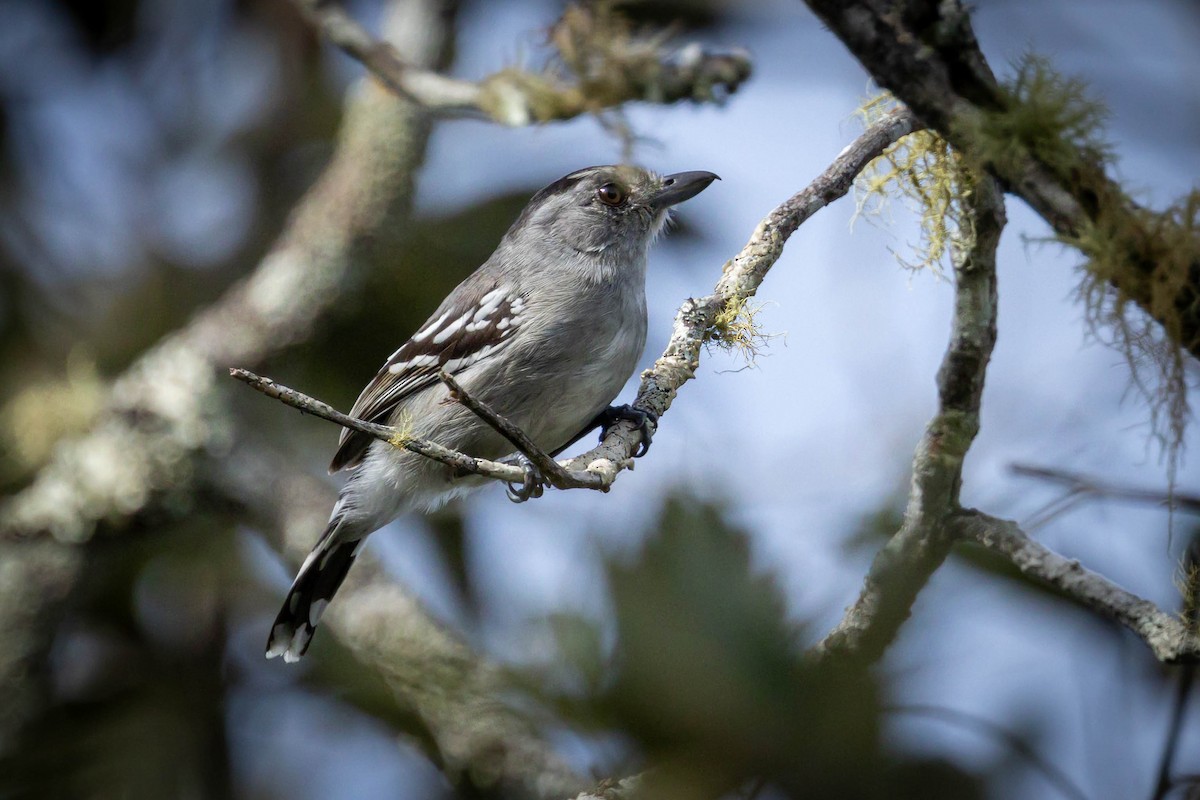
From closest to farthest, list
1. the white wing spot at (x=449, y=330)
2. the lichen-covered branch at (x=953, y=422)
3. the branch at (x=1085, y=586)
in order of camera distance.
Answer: the branch at (x=1085, y=586) → the lichen-covered branch at (x=953, y=422) → the white wing spot at (x=449, y=330)

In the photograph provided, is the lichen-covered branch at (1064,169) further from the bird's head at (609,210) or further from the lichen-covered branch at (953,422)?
the bird's head at (609,210)

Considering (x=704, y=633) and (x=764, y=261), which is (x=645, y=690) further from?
(x=764, y=261)

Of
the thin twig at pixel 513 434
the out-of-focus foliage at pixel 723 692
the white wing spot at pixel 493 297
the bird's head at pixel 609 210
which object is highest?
the bird's head at pixel 609 210

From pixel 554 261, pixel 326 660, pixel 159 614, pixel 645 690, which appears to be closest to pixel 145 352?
pixel 159 614

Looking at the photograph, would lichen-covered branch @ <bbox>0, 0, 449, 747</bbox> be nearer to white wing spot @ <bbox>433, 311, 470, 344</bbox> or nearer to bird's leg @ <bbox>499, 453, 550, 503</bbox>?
white wing spot @ <bbox>433, 311, 470, 344</bbox>

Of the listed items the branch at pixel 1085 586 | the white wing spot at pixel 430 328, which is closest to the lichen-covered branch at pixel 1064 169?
the branch at pixel 1085 586

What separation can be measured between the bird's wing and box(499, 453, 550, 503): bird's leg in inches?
22.5

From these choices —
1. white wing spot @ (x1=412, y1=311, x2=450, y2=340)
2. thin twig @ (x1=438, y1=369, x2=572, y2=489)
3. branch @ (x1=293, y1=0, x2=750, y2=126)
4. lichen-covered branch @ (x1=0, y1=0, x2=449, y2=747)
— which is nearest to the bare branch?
branch @ (x1=293, y1=0, x2=750, y2=126)

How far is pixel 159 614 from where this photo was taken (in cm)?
626

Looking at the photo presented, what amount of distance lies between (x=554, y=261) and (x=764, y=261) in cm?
159

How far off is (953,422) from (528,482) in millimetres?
1209

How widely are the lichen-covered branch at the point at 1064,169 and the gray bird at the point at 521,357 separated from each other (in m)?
1.91

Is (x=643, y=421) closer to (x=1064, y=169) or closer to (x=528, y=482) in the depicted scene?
(x=528, y=482)

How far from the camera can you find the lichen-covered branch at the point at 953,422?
251 cm
